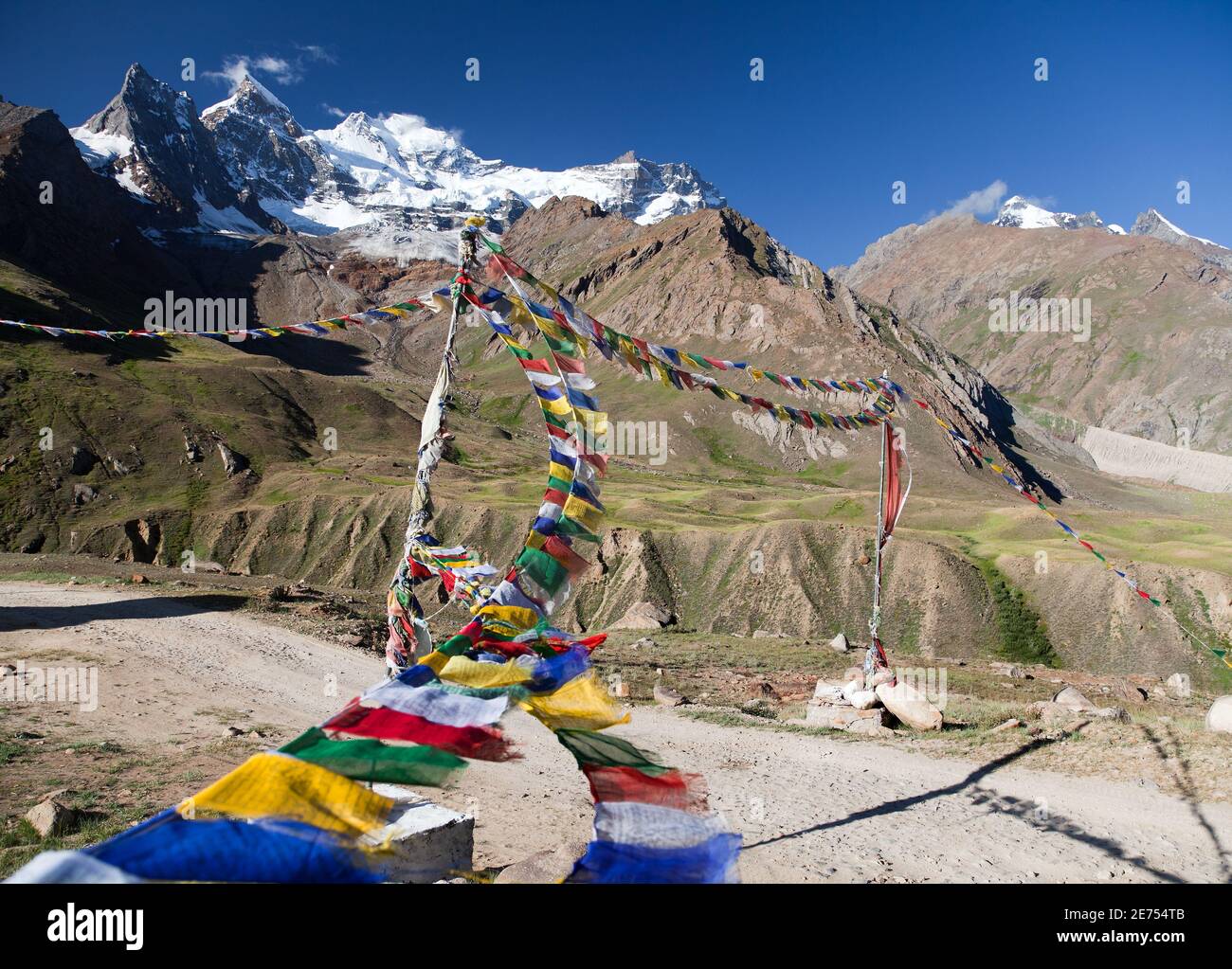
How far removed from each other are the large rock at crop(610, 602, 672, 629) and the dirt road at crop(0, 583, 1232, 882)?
13.8m

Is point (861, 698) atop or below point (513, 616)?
below

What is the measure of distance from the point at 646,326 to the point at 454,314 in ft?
508

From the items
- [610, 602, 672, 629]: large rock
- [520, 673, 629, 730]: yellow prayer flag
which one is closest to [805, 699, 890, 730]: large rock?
[520, 673, 629, 730]: yellow prayer flag

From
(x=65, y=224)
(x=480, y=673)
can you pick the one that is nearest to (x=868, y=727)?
(x=480, y=673)

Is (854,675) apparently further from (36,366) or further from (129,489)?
(36,366)

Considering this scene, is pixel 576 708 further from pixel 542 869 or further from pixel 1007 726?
pixel 1007 726

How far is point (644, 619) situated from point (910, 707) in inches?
657

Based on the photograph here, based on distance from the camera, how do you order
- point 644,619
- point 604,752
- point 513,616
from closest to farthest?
1. point 604,752
2. point 513,616
3. point 644,619

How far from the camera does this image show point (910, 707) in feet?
51.5

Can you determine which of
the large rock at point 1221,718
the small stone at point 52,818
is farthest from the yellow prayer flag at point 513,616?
the large rock at point 1221,718

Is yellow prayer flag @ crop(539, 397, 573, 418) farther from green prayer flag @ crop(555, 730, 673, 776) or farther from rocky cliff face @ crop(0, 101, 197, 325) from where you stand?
rocky cliff face @ crop(0, 101, 197, 325)

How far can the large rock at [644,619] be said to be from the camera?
31.1m

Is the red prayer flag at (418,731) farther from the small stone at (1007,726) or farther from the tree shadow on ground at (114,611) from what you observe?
the tree shadow on ground at (114,611)

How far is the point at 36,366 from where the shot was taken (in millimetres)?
69812
